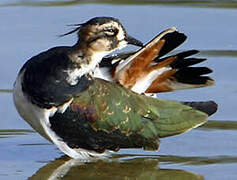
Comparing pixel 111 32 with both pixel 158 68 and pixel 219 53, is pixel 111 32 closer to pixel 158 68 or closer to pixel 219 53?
pixel 158 68

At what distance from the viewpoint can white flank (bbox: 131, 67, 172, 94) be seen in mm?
9352

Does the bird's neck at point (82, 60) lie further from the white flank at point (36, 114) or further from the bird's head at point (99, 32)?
the white flank at point (36, 114)

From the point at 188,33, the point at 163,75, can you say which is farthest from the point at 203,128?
the point at 188,33

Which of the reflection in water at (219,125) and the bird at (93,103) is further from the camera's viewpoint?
the reflection in water at (219,125)

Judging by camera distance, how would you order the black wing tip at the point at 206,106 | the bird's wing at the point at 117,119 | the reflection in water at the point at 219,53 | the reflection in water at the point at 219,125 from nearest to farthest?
the bird's wing at the point at 117,119
the black wing tip at the point at 206,106
the reflection in water at the point at 219,125
the reflection in water at the point at 219,53

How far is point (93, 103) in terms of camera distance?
8828 mm

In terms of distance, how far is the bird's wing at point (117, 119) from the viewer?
347 inches

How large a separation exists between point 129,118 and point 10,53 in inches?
88.6

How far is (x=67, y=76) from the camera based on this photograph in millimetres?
8867

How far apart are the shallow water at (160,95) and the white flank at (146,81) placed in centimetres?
49

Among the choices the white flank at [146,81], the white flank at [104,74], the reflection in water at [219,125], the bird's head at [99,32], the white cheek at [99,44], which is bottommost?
the reflection in water at [219,125]

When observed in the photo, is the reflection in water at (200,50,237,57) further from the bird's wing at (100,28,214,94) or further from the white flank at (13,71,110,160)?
the white flank at (13,71,110,160)

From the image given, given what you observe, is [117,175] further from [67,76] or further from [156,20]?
[156,20]

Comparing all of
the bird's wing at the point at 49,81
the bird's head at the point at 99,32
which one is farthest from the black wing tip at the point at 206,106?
the bird's wing at the point at 49,81
